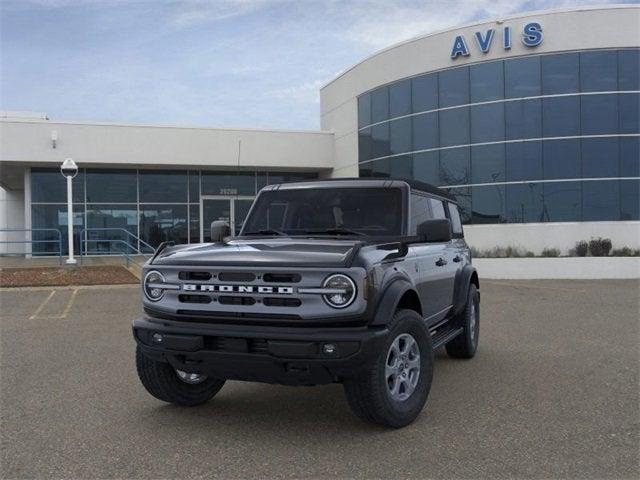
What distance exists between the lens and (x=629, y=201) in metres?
20.0

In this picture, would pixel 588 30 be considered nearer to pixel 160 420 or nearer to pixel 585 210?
pixel 585 210

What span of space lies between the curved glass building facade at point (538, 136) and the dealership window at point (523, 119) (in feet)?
0.11

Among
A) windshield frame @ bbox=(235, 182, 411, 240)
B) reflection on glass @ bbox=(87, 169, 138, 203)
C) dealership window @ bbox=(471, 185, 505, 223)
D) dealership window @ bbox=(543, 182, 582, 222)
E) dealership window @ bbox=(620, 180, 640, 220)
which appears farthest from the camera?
reflection on glass @ bbox=(87, 169, 138, 203)

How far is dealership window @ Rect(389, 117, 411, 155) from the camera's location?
23.3 metres

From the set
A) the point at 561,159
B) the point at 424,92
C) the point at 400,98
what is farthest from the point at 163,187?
the point at 561,159

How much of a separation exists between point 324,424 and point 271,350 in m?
1.04

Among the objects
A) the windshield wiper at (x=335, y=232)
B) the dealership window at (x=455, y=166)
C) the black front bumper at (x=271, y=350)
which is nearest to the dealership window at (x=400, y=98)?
the dealership window at (x=455, y=166)

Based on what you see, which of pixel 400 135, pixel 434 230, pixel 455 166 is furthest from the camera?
pixel 400 135

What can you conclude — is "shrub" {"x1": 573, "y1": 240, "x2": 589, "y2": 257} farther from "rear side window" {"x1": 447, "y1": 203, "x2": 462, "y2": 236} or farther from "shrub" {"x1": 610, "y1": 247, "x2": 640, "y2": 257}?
"rear side window" {"x1": 447, "y1": 203, "x2": 462, "y2": 236}

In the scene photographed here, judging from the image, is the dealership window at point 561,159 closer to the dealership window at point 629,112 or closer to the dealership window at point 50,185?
the dealership window at point 629,112

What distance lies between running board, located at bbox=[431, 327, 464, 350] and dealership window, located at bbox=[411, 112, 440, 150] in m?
16.5

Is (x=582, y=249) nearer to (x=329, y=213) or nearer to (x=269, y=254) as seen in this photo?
(x=329, y=213)

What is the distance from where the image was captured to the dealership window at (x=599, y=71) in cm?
2019

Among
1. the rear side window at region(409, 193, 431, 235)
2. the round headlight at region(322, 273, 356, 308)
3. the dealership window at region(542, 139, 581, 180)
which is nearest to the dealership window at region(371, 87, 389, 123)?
the dealership window at region(542, 139, 581, 180)
